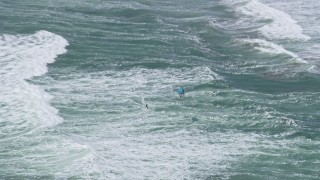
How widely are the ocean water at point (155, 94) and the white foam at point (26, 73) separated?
3.6 inches

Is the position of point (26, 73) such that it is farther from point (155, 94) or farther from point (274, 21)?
point (274, 21)

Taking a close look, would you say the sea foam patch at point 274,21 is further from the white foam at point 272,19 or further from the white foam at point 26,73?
the white foam at point 26,73

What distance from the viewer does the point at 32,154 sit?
90.1ft

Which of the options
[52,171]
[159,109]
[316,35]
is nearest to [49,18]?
[316,35]

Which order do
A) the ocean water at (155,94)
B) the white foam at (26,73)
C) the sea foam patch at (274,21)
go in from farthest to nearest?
the sea foam patch at (274,21)
the white foam at (26,73)
the ocean water at (155,94)

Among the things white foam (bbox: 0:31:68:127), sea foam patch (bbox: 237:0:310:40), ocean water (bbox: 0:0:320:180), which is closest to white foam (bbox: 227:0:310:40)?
sea foam patch (bbox: 237:0:310:40)

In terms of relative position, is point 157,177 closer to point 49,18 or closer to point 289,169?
point 289,169

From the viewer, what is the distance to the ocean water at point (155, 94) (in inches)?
1064

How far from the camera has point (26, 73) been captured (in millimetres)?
39062

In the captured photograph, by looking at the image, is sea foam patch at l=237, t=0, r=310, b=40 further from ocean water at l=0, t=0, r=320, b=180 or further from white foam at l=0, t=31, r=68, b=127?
white foam at l=0, t=31, r=68, b=127

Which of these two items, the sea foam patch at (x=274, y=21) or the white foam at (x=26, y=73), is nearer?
the white foam at (x=26, y=73)

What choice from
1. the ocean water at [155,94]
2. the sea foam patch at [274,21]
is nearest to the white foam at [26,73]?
the ocean water at [155,94]

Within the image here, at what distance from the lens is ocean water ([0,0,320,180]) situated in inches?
1064

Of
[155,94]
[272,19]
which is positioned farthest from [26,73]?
[272,19]
